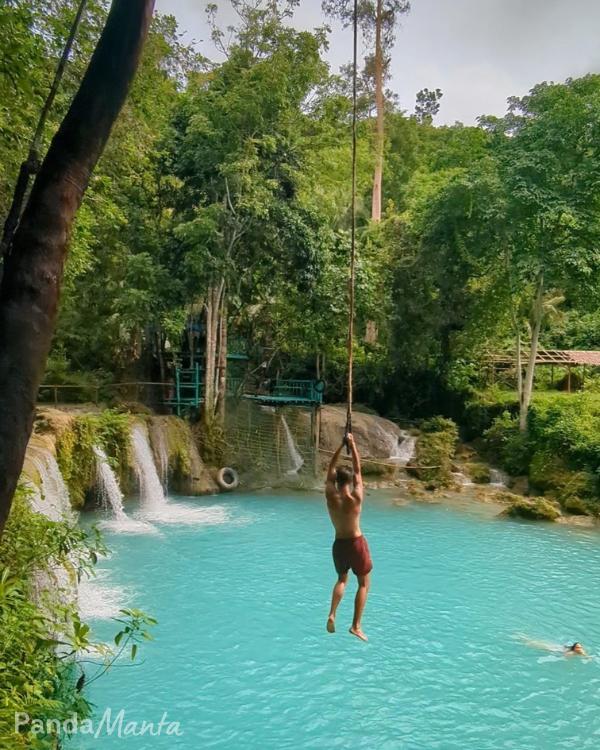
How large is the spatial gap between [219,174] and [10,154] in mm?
6753

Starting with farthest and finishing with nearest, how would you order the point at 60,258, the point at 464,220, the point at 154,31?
the point at 464,220, the point at 154,31, the point at 60,258

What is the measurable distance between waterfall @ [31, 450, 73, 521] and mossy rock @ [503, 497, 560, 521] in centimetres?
867

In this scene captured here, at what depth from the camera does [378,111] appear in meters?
24.7

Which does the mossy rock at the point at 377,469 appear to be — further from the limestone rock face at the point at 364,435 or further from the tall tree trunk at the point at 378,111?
the tall tree trunk at the point at 378,111

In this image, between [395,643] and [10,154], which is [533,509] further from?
[10,154]

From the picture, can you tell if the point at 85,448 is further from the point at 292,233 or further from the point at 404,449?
the point at 404,449

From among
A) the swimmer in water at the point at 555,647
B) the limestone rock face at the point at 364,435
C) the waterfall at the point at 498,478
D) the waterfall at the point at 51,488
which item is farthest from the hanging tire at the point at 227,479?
the swimmer in water at the point at 555,647

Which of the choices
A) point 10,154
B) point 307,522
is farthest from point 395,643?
point 10,154

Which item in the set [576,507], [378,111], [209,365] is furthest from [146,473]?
[378,111]

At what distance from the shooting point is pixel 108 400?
16.0 metres

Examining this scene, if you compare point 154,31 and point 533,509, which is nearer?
Result: point 154,31

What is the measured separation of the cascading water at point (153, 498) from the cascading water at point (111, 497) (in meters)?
0.51

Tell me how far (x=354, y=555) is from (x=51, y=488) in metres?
5.63

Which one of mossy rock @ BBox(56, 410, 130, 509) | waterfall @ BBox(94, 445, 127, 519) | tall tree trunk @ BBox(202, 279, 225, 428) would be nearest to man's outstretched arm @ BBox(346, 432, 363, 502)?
mossy rock @ BBox(56, 410, 130, 509)
